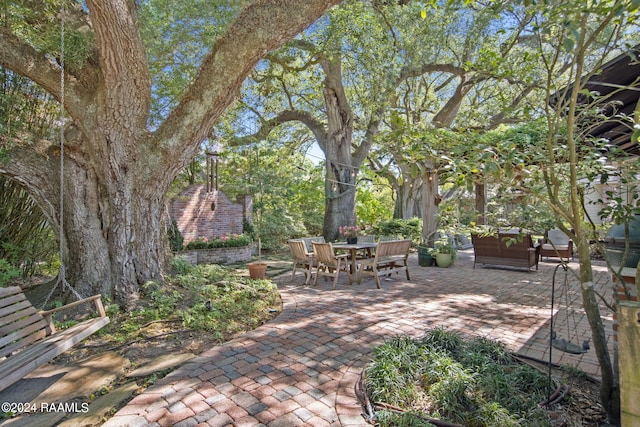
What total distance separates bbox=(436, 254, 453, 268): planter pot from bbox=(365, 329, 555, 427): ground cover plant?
16.6 feet

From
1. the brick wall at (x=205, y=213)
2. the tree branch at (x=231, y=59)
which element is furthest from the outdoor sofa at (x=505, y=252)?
the brick wall at (x=205, y=213)

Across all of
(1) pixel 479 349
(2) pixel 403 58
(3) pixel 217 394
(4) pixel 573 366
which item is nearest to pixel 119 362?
(3) pixel 217 394

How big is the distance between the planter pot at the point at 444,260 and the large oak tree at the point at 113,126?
561 centimetres

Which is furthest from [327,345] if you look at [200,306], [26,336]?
[26,336]

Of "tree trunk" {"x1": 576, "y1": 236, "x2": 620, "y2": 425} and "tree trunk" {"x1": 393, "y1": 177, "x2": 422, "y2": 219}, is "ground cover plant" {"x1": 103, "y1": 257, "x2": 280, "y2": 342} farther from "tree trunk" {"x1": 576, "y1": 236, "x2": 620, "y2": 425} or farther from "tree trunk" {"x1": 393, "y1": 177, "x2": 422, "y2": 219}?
"tree trunk" {"x1": 393, "y1": 177, "x2": 422, "y2": 219}

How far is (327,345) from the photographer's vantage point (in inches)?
127

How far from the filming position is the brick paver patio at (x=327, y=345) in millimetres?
2164

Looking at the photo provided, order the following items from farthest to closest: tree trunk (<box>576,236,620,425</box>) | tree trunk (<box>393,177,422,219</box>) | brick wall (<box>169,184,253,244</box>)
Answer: tree trunk (<box>393,177,422,219</box>), brick wall (<box>169,184,253,244</box>), tree trunk (<box>576,236,620,425</box>)

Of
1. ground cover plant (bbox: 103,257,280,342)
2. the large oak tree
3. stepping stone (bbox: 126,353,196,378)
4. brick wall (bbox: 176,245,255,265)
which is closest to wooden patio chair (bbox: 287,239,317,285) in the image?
ground cover plant (bbox: 103,257,280,342)

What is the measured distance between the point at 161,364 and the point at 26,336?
1.00 meters

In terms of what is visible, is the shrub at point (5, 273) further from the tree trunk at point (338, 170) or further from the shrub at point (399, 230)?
the shrub at point (399, 230)

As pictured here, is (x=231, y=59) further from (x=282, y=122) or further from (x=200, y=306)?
(x=282, y=122)

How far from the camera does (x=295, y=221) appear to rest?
13625mm

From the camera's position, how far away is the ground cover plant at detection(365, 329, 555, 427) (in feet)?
6.63
